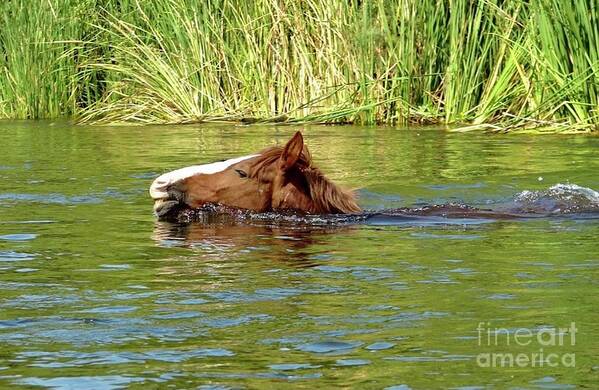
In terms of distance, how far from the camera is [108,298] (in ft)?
14.3

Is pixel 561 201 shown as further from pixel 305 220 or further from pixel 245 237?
pixel 245 237

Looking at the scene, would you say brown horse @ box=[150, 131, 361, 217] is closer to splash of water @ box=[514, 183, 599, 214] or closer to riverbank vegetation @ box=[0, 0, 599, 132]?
splash of water @ box=[514, 183, 599, 214]

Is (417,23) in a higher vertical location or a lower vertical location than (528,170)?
higher

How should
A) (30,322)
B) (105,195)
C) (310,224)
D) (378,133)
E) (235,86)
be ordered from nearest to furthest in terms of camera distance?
(30,322)
(310,224)
(105,195)
(378,133)
(235,86)

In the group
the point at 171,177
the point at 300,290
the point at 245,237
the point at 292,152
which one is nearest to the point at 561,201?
the point at 292,152

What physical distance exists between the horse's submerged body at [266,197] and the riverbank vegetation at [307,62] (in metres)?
4.97

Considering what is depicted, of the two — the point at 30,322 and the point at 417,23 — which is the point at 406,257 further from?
the point at 417,23

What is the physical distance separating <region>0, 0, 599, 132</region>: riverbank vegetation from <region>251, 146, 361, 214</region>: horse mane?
16.5 ft

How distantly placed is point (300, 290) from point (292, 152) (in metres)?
1.85

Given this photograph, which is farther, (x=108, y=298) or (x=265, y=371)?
(x=108, y=298)

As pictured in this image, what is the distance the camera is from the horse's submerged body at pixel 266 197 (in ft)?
20.8

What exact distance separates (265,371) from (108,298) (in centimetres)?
122

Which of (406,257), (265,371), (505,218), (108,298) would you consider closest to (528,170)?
(505,218)

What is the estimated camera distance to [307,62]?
13.3 m
